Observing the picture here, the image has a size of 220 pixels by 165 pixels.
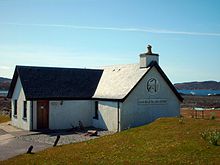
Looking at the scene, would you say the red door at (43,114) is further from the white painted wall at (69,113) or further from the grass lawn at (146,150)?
the grass lawn at (146,150)

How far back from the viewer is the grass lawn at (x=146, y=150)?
14.2 m

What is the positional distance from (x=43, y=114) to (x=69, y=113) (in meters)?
2.55

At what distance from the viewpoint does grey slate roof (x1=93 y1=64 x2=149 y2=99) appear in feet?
94.2

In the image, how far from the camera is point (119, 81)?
30.5 metres

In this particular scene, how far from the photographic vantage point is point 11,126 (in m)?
32.6

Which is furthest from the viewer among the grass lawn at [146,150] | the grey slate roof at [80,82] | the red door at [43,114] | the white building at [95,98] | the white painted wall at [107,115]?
the red door at [43,114]

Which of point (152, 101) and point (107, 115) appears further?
point (152, 101)

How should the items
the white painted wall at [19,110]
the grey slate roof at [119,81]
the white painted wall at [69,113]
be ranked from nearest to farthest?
the grey slate roof at [119,81] → the white painted wall at [19,110] → the white painted wall at [69,113]

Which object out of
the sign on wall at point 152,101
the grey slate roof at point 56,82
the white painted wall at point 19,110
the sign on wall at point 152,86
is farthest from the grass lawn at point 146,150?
the white painted wall at point 19,110

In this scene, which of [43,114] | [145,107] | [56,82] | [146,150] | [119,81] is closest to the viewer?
[146,150]

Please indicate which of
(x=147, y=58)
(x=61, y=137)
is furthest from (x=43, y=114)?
(x=147, y=58)

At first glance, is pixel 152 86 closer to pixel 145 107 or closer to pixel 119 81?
pixel 145 107

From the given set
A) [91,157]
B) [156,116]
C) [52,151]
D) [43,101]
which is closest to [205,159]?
[91,157]

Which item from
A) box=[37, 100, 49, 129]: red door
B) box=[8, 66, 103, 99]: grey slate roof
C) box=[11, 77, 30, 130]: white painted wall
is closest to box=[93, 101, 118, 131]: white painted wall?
box=[8, 66, 103, 99]: grey slate roof
